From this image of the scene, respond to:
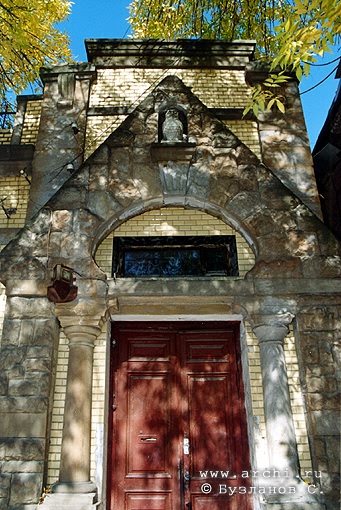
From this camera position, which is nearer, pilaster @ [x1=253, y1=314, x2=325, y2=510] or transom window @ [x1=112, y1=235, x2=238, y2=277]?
pilaster @ [x1=253, y1=314, x2=325, y2=510]

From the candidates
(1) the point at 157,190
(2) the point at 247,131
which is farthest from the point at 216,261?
(2) the point at 247,131

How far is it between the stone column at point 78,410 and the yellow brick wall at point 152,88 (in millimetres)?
3452

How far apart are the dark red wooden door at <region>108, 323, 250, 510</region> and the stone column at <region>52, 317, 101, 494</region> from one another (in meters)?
0.64

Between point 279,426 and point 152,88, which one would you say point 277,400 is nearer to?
point 279,426

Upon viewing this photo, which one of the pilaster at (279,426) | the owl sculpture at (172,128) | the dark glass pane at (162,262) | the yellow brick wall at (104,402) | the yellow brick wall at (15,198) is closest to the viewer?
the pilaster at (279,426)

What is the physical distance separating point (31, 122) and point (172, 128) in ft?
8.81

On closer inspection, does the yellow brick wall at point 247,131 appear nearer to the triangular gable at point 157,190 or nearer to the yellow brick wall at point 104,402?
the triangular gable at point 157,190

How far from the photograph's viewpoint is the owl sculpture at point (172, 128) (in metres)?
6.18

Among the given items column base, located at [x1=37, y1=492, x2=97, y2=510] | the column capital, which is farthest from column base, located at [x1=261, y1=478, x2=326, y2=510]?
column base, located at [x1=37, y1=492, x2=97, y2=510]

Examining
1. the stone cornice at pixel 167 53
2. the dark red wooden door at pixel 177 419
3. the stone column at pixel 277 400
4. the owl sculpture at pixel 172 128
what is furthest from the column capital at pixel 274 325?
the stone cornice at pixel 167 53

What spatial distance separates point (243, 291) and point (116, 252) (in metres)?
1.87

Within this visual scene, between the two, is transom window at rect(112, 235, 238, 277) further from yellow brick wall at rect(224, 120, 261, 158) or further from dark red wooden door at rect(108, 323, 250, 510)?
yellow brick wall at rect(224, 120, 261, 158)

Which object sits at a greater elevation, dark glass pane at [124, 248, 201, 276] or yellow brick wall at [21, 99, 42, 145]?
yellow brick wall at [21, 99, 42, 145]

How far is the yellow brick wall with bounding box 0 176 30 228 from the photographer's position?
656cm
